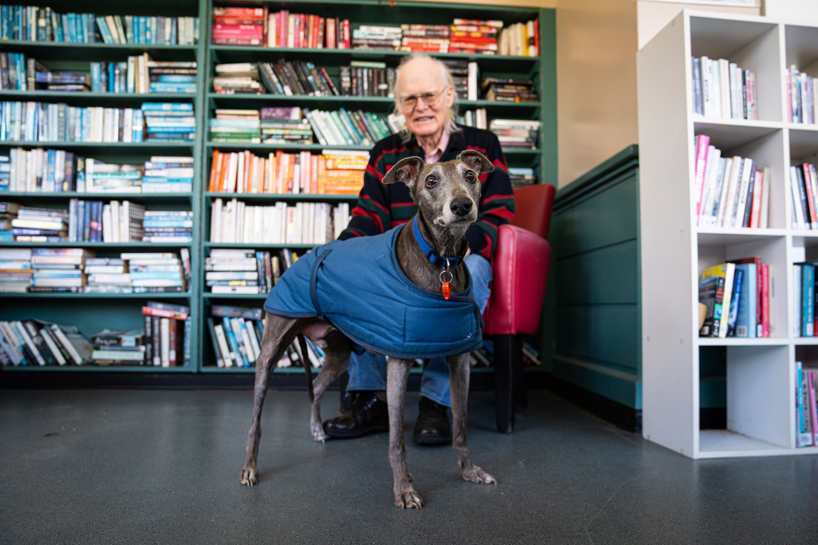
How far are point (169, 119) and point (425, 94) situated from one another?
6.42ft

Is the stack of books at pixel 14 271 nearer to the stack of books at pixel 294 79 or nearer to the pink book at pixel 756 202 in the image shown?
the stack of books at pixel 294 79

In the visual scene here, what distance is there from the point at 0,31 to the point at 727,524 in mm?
4433

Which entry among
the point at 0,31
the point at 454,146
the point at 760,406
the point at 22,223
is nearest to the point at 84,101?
the point at 0,31

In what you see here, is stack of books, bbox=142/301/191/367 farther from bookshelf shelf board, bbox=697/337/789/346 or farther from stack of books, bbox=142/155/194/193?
bookshelf shelf board, bbox=697/337/789/346

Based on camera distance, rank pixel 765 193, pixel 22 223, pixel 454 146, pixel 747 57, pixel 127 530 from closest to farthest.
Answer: pixel 127 530, pixel 765 193, pixel 747 57, pixel 454 146, pixel 22 223

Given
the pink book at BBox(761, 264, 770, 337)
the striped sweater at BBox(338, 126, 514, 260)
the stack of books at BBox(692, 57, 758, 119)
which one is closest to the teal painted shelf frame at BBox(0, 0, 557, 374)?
the striped sweater at BBox(338, 126, 514, 260)

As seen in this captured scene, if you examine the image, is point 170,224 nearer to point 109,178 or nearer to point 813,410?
point 109,178

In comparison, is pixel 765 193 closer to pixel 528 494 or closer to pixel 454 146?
pixel 454 146

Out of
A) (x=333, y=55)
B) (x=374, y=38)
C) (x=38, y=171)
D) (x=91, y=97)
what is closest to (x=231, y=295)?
(x=38, y=171)

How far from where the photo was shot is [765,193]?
1.79 metres

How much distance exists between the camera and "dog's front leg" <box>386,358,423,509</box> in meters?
1.24

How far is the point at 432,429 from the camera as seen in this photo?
5.91ft

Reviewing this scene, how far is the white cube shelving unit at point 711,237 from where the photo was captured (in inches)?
66.3

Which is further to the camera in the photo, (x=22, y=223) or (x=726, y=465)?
(x=22, y=223)
